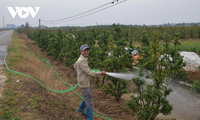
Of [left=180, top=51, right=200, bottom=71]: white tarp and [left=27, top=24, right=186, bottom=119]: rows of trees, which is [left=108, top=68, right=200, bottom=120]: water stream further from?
[left=180, top=51, right=200, bottom=71]: white tarp

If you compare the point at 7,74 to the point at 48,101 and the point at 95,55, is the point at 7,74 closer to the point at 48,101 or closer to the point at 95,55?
the point at 48,101

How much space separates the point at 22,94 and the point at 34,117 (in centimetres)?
141

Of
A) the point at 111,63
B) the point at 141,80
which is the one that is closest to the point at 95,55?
the point at 111,63

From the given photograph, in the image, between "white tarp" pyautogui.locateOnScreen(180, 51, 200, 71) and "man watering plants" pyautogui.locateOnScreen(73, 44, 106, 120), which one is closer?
"man watering plants" pyautogui.locateOnScreen(73, 44, 106, 120)

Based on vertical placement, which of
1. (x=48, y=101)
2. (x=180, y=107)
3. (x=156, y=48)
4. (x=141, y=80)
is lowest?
(x=180, y=107)

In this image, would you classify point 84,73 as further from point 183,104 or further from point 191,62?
point 191,62

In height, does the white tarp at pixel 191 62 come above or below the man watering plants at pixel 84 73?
below

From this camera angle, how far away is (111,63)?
612 cm

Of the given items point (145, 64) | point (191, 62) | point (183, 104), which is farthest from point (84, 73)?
point (191, 62)

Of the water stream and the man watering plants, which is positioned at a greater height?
the man watering plants

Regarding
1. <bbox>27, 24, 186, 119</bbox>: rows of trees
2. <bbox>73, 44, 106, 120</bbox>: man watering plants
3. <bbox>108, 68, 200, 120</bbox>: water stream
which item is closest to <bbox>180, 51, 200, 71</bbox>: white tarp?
<bbox>108, 68, 200, 120</bbox>: water stream

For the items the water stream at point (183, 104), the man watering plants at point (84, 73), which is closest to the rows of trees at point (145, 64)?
the water stream at point (183, 104)

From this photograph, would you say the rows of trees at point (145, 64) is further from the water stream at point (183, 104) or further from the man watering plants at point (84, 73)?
the man watering plants at point (84, 73)

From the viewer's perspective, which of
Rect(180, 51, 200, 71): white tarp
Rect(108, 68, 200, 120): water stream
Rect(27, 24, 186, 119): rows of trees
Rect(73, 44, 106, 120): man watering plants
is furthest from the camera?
Rect(180, 51, 200, 71): white tarp
